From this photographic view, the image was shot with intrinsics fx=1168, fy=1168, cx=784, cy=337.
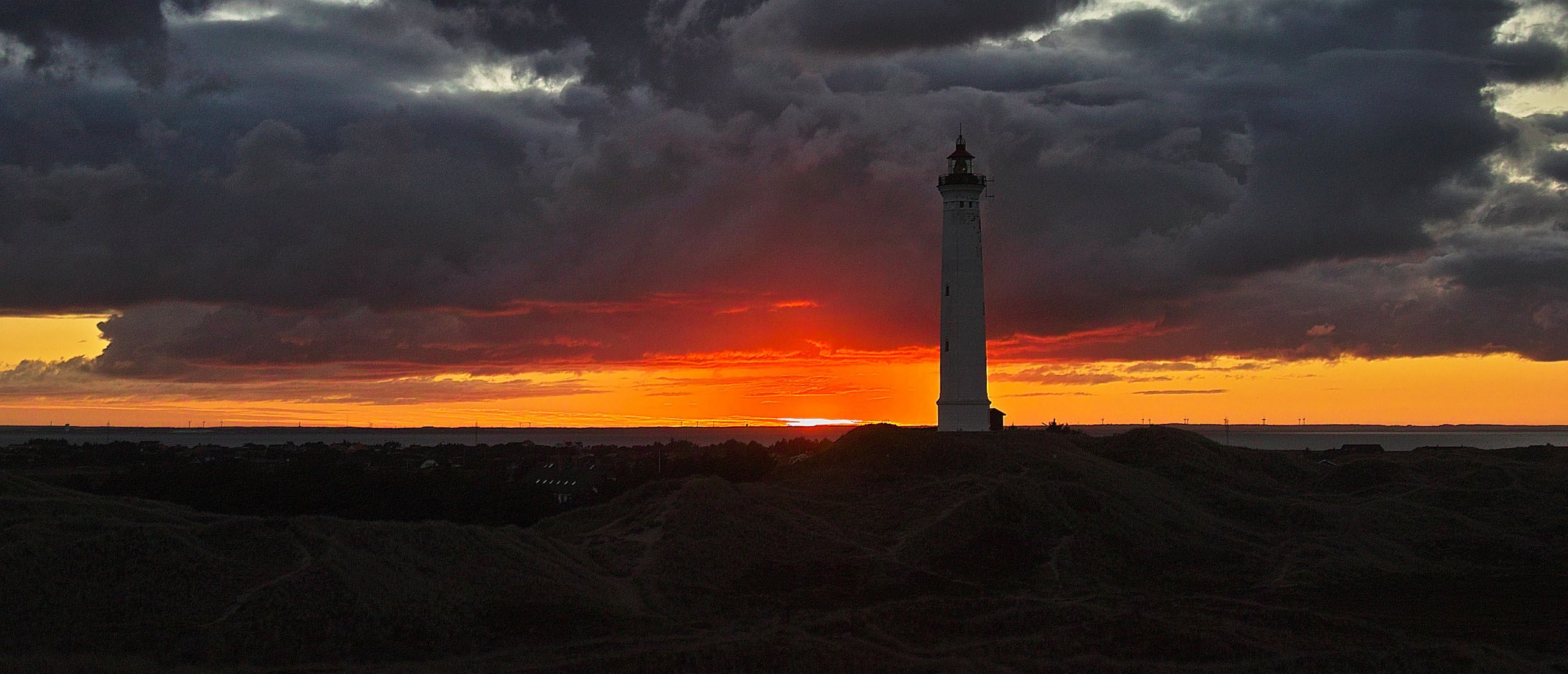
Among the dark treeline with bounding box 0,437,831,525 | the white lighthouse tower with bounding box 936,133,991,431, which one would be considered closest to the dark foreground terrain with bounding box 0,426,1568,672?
the white lighthouse tower with bounding box 936,133,991,431

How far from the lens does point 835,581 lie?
114ft

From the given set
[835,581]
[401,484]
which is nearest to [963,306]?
[835,581]

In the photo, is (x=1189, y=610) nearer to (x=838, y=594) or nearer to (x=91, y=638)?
(x=838, y=594)

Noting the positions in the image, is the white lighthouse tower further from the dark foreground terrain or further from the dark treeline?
the dark treeline

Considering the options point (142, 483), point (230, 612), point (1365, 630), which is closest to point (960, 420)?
point (1365, 630)

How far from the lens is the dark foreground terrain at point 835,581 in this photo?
25.6 meters

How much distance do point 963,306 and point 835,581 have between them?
2628cm

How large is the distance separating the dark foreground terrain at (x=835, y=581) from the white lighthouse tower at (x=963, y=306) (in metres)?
7.96

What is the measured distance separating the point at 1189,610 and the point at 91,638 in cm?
2619

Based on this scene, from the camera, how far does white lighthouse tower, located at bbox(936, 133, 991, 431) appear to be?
58406 mm

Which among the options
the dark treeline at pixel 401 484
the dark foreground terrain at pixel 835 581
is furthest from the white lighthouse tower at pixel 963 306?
the dark treeline at pixel 401 484

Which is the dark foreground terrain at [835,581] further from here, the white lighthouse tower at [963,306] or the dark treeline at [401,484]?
the dark treeline at [401,484]

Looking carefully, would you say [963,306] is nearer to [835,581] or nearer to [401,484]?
[835,581]

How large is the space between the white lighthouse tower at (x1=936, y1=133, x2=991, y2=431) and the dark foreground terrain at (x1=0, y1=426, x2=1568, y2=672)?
7.96m
